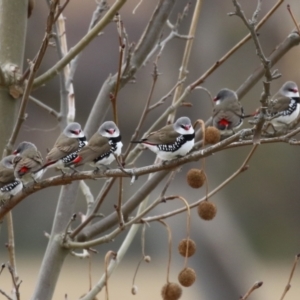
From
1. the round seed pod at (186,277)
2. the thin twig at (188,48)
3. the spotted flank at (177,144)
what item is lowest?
the round seed pod at (186,277)

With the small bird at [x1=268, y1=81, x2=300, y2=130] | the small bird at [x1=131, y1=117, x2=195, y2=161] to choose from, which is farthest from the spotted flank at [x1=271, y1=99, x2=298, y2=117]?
the small bird at [x1=131, y1=117, x2=195, y2=161]

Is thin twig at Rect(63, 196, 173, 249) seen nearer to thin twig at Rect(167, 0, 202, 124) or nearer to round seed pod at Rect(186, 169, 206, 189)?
round seed pod at Rect(186, 169, 206, 189)

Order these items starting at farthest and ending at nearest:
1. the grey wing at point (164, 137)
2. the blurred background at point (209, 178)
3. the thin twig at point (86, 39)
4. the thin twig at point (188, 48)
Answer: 1. the blurred background at point (209, 178)
2. the thin twig at point (188, 48)
3. the grey wing at point (164, 137)
4. the thin twig at point (86, 39)

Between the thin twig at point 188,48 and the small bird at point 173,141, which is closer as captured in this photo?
the small bird at point 173,141

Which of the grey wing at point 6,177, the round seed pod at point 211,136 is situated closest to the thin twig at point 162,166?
the round seed pod at point 211,136

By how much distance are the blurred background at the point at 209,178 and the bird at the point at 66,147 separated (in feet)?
5.81

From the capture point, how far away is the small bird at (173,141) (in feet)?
6.90

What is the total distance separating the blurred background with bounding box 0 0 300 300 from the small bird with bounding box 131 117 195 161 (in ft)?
6.28

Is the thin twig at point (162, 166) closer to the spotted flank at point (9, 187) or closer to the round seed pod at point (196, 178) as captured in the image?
the round seed pod at point (196, 178)

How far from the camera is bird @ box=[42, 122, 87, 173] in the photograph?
7.04ft

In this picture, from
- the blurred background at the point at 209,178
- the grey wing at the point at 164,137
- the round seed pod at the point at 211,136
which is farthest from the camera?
the blurred background at the point at 209,178

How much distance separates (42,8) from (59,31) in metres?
1.81

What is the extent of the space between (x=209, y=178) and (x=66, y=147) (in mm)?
2513

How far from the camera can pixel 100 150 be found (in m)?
2.17
